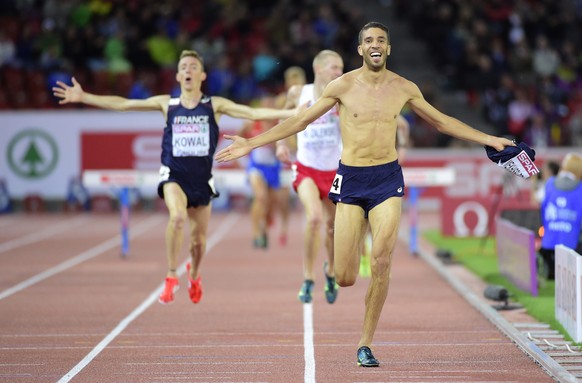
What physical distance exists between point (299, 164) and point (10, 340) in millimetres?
3179

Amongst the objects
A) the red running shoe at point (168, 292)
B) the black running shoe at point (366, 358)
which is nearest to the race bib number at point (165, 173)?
the red running shoe at point (168, 292)

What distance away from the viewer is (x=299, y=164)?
12461 mm

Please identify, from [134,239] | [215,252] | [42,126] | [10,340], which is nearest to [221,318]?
[10,340]

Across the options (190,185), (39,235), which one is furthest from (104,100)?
(39,235)

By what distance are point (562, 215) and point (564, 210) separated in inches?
2.3

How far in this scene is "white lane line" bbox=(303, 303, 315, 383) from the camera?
9190 millimetres

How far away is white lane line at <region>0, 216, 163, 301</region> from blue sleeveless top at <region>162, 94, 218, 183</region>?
370 cm

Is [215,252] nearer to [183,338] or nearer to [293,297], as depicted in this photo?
[293,297]

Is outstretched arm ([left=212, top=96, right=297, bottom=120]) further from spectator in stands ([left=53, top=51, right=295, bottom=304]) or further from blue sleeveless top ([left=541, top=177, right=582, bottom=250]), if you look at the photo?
blue sleeveless top ([left=541, top=177, right=582, bottom=250])

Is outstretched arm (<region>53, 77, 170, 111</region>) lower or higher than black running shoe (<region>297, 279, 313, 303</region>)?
higher

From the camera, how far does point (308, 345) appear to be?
35.2 ft

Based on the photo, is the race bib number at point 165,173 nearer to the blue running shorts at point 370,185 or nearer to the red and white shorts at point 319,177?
the red and white shorts at point 319,177

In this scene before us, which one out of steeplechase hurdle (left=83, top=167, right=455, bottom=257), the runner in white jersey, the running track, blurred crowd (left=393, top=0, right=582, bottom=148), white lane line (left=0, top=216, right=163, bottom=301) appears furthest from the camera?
blurred crowd (left=393, top=0, right=582, bottom=148)

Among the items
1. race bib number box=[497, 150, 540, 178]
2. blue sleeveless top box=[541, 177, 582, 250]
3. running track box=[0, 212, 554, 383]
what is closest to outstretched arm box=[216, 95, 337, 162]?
race bib number box=[497, 150, 540, 178]
